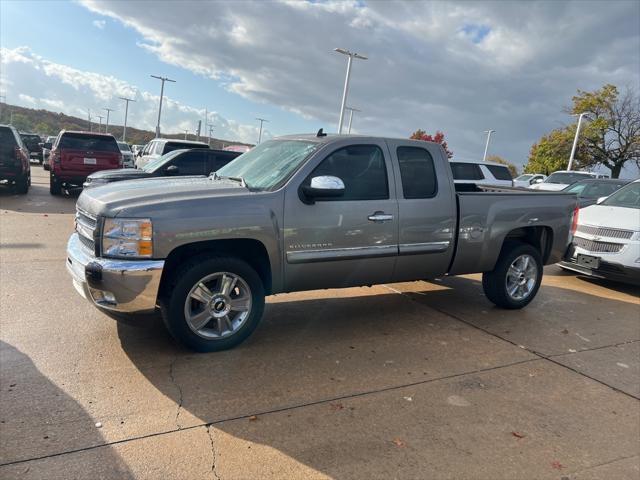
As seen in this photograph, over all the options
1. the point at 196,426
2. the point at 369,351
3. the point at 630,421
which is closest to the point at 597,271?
the point at 630,421

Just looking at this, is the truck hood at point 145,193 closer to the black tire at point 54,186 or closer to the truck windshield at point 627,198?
the truck windshield at point 627,198

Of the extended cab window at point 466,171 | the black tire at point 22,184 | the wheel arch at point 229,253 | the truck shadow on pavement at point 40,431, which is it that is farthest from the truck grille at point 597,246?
the black tire at point 22,184

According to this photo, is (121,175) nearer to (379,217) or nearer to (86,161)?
(86,161)

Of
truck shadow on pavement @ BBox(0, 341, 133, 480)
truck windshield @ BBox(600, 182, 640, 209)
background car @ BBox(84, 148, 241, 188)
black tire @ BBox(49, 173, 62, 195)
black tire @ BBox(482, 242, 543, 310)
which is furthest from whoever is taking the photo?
black tire @ BBox(49, 173, 62, 195)

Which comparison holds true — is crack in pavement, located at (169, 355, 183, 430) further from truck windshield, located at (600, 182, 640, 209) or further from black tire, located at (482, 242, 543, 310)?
truck windshield, located at (600, 182, 640, 209)

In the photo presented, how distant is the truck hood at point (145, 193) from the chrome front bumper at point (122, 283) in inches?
15.5

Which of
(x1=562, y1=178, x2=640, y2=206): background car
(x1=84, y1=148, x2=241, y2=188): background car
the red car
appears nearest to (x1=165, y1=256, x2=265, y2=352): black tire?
(x1=84, y1=148, x2=241, y2=188): background car

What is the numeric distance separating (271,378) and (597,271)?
6068mm

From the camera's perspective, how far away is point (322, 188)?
157 inches

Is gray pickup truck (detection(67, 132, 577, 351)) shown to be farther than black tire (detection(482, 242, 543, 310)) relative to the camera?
No

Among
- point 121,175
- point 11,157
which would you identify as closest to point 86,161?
point 11,157

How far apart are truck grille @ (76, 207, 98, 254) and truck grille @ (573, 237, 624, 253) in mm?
7209

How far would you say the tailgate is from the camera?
1293cm

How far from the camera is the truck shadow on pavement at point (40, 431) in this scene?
248 cm
